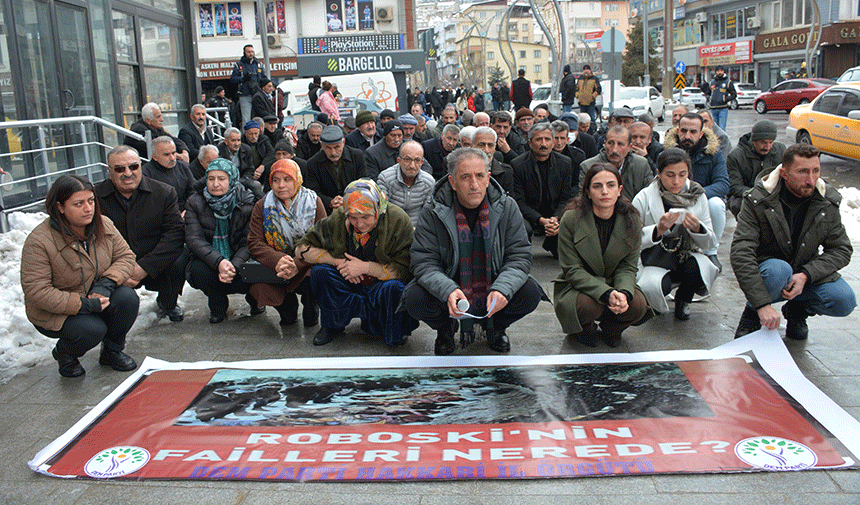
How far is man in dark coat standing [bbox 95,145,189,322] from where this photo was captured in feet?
17.3

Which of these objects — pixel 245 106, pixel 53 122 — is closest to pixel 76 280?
pixel 53 122

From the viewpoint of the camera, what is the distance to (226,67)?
40.5 m

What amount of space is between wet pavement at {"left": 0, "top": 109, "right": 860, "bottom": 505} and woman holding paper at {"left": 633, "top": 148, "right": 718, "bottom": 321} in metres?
0.39

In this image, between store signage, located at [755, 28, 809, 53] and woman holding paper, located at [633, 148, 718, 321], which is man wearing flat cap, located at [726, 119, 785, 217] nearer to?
woman holding paper, located at [633, 148, 718, 321]

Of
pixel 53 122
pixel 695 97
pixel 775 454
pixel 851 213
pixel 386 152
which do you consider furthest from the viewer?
pixel 695 97

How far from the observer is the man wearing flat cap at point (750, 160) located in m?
7.00

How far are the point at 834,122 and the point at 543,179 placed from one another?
915cm

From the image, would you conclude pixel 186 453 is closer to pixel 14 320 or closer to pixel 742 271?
pixel 14 320

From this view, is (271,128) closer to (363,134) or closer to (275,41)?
(363,134)

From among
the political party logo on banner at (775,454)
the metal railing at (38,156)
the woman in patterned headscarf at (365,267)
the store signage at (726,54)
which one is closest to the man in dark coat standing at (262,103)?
the metal railing at (38,156)

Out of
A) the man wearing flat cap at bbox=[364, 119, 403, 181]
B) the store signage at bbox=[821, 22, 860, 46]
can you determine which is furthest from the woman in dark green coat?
the store signage at bbox=[821, 22, 860, 46]

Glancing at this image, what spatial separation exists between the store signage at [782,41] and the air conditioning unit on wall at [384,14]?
87.9 feet

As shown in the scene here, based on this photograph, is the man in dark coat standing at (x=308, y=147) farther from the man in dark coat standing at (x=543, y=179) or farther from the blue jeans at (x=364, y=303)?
the blue jeans at (x=364, y=303)

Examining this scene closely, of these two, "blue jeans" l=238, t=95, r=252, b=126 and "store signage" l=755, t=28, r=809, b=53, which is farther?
"store signage" l=755, t=28, r=809, b=53
